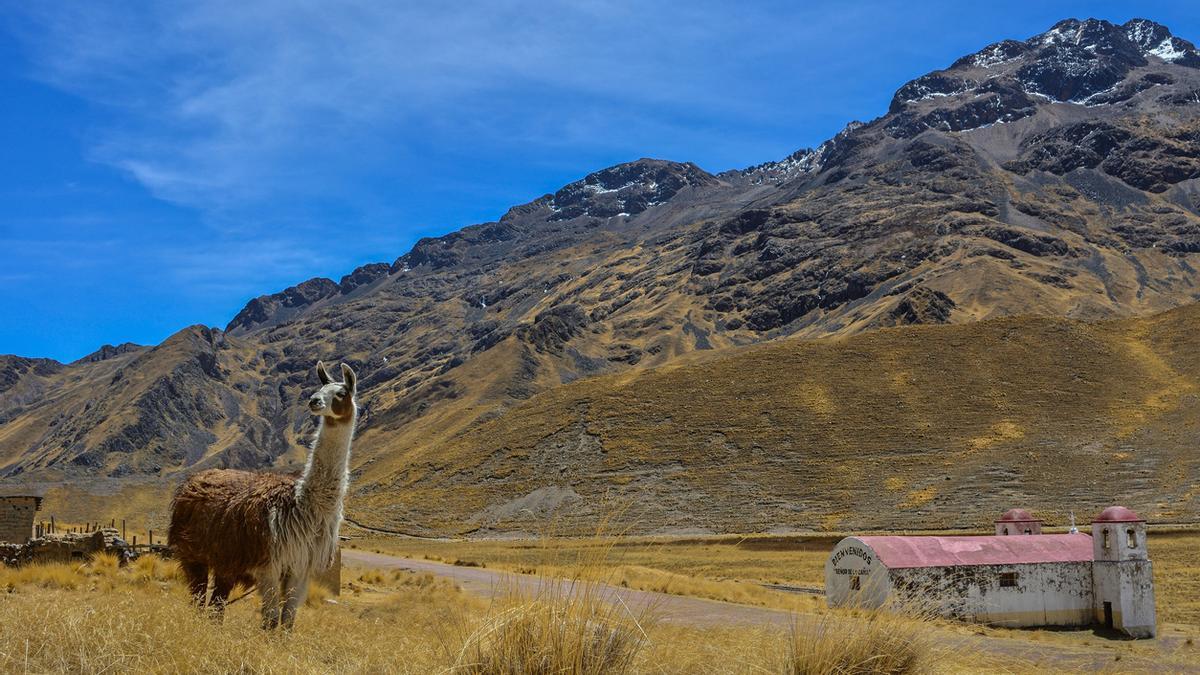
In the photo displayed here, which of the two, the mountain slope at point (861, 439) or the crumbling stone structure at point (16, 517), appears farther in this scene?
the mountain slope at point (861, 439)

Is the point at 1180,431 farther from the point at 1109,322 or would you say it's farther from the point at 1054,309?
the point at 1054,309

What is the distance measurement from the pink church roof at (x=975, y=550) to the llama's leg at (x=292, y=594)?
25.9 metres

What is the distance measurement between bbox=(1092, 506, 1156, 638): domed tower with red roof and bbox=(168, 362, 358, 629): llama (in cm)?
3044

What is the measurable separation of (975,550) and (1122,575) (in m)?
4.27

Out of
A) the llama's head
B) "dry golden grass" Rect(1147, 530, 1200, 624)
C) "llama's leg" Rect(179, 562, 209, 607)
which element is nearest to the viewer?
the llama's head

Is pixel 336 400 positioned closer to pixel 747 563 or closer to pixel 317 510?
pixel 317 510

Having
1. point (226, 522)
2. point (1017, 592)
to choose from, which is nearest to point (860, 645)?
point (226, 522)

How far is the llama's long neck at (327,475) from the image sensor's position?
7324 mm

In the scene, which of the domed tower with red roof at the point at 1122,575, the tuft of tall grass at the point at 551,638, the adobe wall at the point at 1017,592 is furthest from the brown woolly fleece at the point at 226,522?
the domed tower with red roof at the point at 1122,575

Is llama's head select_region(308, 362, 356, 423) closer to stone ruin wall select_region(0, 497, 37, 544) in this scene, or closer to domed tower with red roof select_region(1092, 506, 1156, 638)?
stone ruin wall select_region(0, 497, 37, 544)

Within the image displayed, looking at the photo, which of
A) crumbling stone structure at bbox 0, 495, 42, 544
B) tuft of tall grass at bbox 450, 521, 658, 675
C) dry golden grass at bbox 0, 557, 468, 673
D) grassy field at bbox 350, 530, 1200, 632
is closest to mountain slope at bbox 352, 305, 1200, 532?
grassy field at bbox 350, 530, 1200, 632

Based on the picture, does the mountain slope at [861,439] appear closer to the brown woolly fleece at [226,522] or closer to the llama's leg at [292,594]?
the brown woolly fleece at [226,522]

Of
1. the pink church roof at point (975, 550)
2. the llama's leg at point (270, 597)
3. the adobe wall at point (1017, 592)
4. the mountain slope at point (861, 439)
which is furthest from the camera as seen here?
the mountain slope at point (861, 439)

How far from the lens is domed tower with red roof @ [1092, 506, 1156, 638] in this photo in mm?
31359
